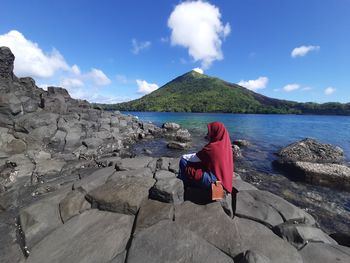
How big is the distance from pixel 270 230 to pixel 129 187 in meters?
4.42

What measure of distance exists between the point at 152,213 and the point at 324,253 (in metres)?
4.26

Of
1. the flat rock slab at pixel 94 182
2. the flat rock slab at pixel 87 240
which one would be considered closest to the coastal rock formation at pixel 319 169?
the flat rock slab at pixel 94 182

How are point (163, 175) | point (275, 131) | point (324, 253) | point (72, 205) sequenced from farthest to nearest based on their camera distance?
point (275, 131) < point (163, 175) < point (72, 205) < point (324, 253)

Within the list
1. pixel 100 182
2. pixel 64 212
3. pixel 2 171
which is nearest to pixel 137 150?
pixel 2 171

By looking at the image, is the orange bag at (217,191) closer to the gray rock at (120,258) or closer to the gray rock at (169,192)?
the gray rock at (169,192)

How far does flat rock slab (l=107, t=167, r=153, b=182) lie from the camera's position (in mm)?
8670

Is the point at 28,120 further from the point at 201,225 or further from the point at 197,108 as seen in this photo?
the point at 197,108

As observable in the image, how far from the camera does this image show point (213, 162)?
6.59 meters

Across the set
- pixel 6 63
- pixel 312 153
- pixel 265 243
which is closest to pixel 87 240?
pixel 265 243

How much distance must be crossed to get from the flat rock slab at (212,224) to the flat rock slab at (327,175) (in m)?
9.17

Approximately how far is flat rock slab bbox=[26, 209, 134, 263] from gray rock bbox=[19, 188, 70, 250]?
1.03ft

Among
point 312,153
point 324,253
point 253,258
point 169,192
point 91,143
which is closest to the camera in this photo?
point 253,258

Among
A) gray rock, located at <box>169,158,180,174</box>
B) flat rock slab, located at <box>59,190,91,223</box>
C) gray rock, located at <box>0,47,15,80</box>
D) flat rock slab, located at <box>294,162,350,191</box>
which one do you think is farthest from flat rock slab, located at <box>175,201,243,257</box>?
gray rock, located at <box>0,47,15,80</box>

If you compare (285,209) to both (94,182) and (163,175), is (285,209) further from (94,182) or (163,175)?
(94,182)
